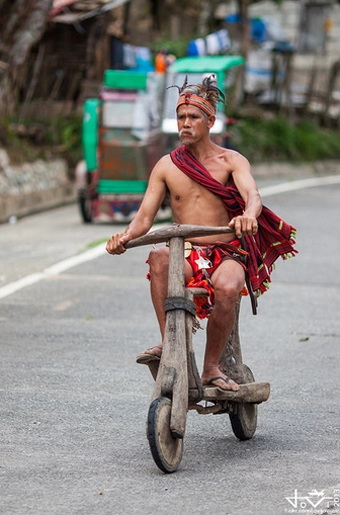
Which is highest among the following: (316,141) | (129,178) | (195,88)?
(195,88)

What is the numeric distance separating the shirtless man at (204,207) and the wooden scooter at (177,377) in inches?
4.4

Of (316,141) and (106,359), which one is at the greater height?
(106,359)

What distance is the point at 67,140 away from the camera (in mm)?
21953

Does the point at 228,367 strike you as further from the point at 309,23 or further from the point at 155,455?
the point at 309,23

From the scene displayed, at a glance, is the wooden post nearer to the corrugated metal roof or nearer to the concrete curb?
the concrete curb

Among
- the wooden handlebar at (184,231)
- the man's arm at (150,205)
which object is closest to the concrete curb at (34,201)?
the man's arm at (150,205)

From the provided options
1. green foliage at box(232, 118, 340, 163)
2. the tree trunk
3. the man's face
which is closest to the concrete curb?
green foliage at box(232, 118, 340, 163)

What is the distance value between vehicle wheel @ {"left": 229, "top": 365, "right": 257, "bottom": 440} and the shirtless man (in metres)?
0.29

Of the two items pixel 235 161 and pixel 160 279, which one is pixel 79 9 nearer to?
pixel 235 161

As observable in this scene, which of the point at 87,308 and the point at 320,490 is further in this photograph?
the point at 87,308

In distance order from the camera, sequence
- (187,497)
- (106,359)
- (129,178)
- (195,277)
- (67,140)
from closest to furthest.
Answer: (187,497) < (195,277) < (106,359) < (129,178) < (67,140)

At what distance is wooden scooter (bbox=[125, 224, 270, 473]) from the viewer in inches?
210

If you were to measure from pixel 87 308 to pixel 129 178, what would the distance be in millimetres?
7265

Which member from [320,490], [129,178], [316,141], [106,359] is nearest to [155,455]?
[320,490]
